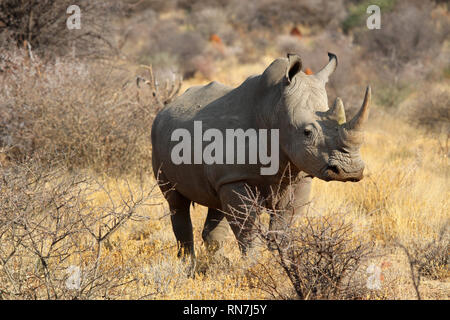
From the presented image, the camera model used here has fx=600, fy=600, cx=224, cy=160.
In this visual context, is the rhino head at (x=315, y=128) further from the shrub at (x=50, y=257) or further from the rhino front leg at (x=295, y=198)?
the shrub at (x=50, y=257)

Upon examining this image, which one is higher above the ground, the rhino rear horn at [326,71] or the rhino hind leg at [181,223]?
the rhino rear horn at [326,71]

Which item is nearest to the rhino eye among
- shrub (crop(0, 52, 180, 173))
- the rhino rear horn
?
the rhino rear horn

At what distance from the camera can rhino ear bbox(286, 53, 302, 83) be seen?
434 centimetres

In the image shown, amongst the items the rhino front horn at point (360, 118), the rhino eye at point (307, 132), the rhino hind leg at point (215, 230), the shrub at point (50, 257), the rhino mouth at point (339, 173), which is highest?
the rhino front horn at point (360, 118)

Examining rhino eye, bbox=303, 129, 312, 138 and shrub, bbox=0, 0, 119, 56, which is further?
shrub, bbox=0, 0, 119, 56

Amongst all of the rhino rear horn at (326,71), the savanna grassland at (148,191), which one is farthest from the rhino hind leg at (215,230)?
the rhino rear horn at (326,71)

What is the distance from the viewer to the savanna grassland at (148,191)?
4027 millimetres

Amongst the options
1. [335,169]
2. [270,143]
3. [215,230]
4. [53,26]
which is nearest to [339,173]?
[335,169]

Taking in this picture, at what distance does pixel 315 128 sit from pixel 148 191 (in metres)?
3.82

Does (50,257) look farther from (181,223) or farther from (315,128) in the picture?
(315,128)

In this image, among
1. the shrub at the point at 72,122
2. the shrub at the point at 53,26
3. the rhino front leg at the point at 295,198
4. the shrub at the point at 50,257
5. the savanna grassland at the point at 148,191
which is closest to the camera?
the shrub at the point at 50,257

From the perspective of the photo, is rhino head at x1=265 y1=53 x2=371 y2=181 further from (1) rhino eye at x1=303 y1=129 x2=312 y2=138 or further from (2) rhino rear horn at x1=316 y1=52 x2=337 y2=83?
(2) rhino rear horn at x1=316 y1=52 x2=337 y2=83
